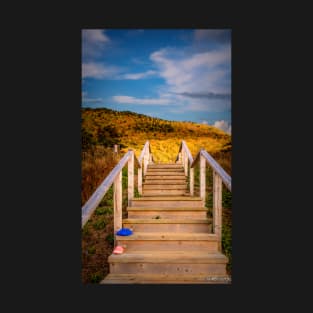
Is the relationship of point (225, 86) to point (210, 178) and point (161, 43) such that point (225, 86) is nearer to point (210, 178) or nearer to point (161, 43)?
point (161, 43)

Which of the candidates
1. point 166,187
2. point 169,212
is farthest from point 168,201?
point 166,187

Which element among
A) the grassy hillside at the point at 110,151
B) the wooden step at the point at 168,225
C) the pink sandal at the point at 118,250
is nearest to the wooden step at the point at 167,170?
the grassy hillside at the point at 110,151

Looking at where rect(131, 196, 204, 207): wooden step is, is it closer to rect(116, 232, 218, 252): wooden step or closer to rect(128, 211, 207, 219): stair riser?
rect(128, 211, 207, 219): stair riser

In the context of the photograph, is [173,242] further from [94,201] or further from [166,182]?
[166,182]

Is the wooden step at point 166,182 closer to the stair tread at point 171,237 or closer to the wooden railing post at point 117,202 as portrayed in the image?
the wooden railing post at point 117,202

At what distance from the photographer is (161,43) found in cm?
360

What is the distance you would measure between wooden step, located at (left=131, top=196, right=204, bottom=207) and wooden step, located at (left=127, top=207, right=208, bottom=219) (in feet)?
1.21

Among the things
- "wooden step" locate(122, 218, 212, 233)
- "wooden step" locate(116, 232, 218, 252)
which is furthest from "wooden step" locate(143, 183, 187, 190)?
"wooden step" locate(116, 232, 218, 252)

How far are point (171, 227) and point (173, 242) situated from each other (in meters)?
0.46

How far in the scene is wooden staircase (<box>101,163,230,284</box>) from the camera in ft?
10.3

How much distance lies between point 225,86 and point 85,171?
286 cm

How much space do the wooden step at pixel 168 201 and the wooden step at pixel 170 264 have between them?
1582mm

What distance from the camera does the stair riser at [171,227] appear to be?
4.00m

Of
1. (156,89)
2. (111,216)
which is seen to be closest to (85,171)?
(111,216)
